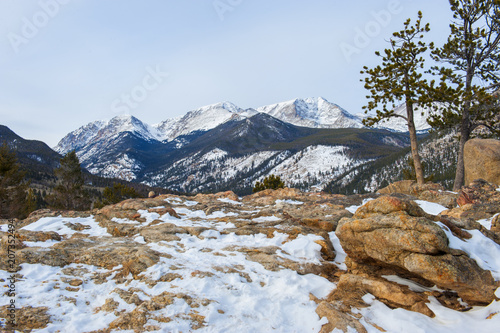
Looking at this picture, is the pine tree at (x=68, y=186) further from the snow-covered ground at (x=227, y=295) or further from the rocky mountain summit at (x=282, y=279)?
the snow-covered ground at (x=227, y=295)

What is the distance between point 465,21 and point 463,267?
2377cm

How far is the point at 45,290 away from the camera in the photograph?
24.7 ft

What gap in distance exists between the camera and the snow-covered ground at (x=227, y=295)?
21.2 feet

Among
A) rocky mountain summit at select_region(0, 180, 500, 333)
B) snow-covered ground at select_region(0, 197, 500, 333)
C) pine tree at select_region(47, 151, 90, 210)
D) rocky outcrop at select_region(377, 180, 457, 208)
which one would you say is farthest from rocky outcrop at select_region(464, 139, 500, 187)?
pine tree at select_region(47, 151, 90, 210)

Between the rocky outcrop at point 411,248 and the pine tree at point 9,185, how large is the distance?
123ft

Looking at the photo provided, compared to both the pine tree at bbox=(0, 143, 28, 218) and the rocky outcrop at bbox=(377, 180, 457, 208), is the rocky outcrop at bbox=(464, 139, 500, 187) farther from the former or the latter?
the pine tree at bbox=(0, 143, 28, 218)

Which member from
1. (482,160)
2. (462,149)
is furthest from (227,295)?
(462,149)

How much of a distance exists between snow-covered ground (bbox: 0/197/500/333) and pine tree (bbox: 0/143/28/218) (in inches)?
1045

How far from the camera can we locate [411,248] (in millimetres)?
7633

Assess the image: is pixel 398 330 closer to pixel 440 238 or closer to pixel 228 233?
pixel 440 238

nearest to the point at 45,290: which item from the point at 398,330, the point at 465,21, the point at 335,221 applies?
the point at 398,330

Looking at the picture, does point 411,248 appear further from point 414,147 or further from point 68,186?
point 68,186

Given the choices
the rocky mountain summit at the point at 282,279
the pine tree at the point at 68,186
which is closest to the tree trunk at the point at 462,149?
the rocky mountain summit at the point at 282,279

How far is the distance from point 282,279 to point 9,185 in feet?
123
